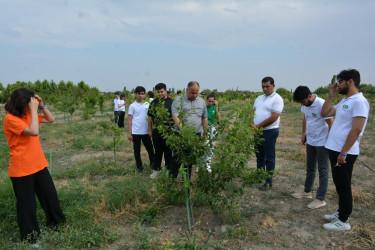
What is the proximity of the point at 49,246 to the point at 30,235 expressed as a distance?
219mm

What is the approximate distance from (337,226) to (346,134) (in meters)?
1.08

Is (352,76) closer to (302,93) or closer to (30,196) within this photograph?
(302,93)

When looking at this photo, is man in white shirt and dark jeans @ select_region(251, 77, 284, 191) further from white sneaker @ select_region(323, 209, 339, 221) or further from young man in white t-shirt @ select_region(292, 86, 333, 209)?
white sneaker @ select_region(323, 209, 339, 221)

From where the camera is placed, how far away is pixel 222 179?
122 inches

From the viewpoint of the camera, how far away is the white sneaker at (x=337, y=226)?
3.09 m

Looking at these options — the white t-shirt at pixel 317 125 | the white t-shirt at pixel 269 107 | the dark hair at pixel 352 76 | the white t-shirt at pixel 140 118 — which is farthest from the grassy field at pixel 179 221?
the dark hair at pixel 352 76

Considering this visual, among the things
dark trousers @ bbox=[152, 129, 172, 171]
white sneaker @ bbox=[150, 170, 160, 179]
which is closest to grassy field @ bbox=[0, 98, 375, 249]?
white sneaker @ bbox=[150, 170, 160, 179]

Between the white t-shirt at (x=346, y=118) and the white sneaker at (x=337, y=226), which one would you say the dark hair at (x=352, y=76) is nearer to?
the white t-shirt at (x=346, y=118)

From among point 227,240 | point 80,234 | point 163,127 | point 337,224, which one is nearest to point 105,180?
point 80,234

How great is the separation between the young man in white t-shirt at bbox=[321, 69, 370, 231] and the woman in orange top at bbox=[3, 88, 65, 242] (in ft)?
10.2

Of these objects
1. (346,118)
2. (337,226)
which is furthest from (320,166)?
(346,118)

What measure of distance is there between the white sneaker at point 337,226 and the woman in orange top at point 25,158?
3.15m

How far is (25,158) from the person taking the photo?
8.86 ft

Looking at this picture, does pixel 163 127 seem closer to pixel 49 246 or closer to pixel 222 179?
pixel 222 179
